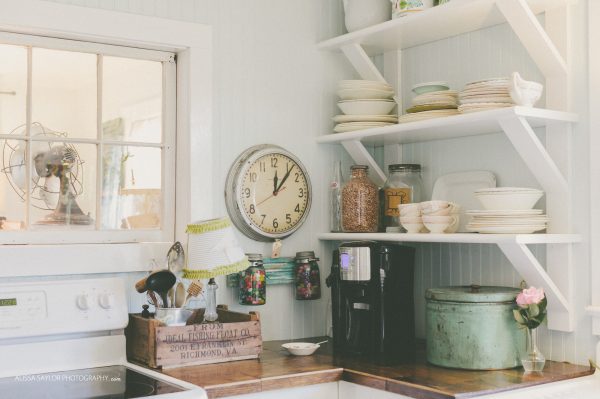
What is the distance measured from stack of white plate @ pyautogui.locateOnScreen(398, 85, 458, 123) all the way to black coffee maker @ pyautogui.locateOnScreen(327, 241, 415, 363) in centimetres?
48

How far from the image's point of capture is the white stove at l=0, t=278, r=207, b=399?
2.31 meters

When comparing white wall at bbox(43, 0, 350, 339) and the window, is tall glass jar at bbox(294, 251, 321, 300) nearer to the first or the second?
white wall at bbox(43, 0, 350, 339)

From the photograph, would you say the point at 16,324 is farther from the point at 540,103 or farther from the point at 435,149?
the point at 540,103

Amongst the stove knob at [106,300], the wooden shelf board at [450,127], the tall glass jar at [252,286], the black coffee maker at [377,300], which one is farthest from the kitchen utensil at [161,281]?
the wooden shelf board at [450,127]

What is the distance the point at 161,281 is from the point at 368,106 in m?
Answer: 1.08

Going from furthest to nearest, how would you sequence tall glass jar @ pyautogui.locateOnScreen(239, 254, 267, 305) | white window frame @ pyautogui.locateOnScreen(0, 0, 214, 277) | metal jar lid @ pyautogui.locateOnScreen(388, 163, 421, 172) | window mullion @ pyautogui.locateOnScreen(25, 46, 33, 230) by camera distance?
metal jar lid @ pyautogui.locateOnScreen(388, 163, 421, 172) < tall glass jar @ pyautogui.locateOnScreen(239, 254, 267, 305) < window mullion @ pyautogui.locateOnScreen(25, 46, 33, 230) < white window frame @ pyautogui.locateOnScreen(0, 0, 214, 277)

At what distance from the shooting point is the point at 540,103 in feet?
8.71

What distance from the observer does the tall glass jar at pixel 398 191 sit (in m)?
3.00

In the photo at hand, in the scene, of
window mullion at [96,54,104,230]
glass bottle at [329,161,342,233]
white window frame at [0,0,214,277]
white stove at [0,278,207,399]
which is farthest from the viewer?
glass bottle at [329,161,342,233]

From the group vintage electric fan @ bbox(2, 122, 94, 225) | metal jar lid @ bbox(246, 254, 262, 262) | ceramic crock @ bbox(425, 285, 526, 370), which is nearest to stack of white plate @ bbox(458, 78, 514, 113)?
ceramic crock @ bbox(425, 285, 526, 370)

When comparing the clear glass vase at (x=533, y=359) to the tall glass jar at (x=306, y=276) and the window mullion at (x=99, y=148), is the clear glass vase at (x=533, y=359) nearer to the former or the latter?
the tall glass jar at (x=306, y=276)

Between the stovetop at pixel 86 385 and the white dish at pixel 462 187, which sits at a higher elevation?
the white dish at pixel 462 187

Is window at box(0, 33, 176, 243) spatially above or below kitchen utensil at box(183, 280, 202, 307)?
above

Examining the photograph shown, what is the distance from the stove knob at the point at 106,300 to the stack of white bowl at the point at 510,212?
1250 mm
